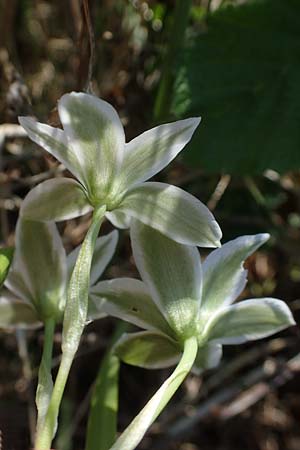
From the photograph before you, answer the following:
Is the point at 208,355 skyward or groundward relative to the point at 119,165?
groundward

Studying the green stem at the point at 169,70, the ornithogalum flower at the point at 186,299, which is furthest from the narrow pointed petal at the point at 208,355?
the green stem at the point at 169,70

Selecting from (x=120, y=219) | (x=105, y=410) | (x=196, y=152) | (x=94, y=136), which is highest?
(x=94, y=136)

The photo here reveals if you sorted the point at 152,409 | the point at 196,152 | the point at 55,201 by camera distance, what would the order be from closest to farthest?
1. the point at 152,409
2. the point at 55,201
3. the point at 196,152

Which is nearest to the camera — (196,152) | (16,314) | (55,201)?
(55,201)

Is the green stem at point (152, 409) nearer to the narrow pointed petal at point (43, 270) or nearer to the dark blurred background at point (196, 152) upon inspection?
the narrow pointed petal at point (43, 270)

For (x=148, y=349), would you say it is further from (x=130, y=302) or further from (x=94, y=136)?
(x=94, y=136)

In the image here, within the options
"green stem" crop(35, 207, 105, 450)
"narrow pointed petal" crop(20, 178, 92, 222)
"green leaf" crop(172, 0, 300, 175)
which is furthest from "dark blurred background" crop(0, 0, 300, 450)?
"green stem" crop(35, 207, 105, 450)

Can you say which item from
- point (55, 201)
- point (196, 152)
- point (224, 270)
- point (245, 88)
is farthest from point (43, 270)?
point (245, 88)
